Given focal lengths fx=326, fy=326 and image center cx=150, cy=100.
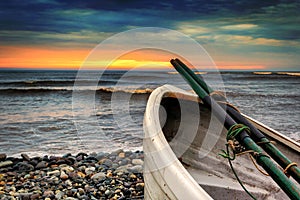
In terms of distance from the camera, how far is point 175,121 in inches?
149

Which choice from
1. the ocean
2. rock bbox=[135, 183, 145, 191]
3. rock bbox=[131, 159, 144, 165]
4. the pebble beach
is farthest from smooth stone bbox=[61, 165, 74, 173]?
the ocean

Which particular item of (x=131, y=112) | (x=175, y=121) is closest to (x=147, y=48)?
(x=175, y=121)

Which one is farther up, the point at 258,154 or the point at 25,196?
the point at 258,154

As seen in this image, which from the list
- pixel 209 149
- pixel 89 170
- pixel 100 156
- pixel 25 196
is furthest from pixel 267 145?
pixel 100 156

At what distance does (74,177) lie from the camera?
4656 mm

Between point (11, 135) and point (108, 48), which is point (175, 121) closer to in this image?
point (108, 48)

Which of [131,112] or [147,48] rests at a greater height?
[147,48]

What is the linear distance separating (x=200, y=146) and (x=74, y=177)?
1999 mm

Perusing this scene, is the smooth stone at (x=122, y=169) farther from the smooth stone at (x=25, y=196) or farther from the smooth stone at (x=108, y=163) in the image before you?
the smooth stone at (x=25, y=196)

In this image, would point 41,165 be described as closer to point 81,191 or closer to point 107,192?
point 81,191

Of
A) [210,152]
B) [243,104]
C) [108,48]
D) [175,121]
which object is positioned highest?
[108,48]

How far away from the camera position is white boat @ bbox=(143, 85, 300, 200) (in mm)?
2473

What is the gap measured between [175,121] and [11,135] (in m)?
5.98

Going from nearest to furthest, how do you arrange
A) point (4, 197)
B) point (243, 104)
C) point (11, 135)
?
1. point (4, 197)
2. point (11, 135)
3. point (243, 104)
